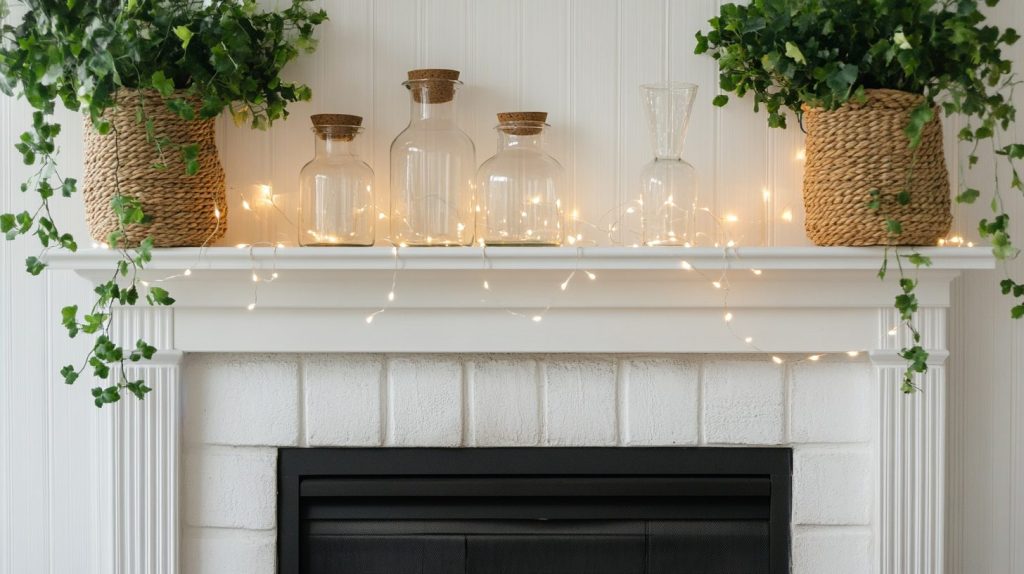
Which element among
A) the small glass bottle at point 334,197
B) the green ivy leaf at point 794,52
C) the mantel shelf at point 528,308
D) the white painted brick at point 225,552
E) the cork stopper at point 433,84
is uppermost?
the green ivy leaf at point 794,52

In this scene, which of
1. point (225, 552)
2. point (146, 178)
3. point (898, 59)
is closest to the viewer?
point (898, 59)

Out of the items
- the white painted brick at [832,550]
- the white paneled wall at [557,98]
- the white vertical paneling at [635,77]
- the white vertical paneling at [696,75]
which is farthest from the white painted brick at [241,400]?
the white painted brick at [832,550]

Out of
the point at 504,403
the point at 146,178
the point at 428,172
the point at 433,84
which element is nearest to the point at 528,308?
the point at 504,403

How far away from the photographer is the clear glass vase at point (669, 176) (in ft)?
4.56

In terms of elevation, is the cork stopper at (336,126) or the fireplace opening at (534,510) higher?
the cork stopper at (336,126)

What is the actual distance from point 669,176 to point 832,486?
580mm

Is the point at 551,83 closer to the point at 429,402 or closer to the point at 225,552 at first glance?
the point at 429,402

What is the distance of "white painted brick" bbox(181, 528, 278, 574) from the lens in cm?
143

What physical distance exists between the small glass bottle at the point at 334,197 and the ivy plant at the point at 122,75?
0.13m

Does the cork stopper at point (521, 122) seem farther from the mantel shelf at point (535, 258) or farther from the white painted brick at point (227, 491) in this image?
the white painted brick at point (227, 491)

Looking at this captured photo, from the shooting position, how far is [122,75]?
1.29m

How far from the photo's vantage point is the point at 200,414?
143cm

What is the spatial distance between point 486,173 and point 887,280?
2.17 feet

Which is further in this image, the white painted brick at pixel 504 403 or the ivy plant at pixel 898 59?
the white painted brick at pixel 504 403
